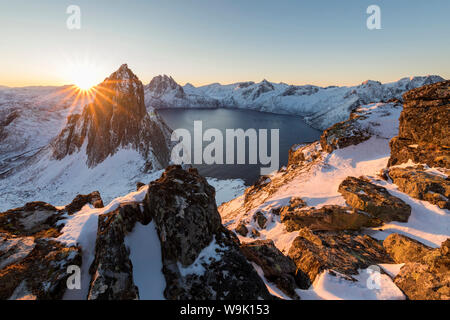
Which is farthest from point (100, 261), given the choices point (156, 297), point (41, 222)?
point (41, 222)

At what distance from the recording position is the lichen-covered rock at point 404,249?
9.86 metres

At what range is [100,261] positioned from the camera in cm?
723

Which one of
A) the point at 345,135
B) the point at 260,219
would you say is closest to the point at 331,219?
the point at 260,219

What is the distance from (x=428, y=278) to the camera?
7.54 meters

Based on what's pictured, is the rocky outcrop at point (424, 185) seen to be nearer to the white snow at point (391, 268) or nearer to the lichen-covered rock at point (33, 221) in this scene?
the white snow at point (391, 268)

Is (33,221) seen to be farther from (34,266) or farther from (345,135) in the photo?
(345,135)

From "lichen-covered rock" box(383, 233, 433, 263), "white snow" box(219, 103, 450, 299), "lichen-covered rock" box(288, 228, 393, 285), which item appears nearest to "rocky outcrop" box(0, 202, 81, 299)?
"white snow" box(219, 103, 450, 299)

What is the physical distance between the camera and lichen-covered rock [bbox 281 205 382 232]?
14.2 metres

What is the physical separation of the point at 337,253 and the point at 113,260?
12.1 meters

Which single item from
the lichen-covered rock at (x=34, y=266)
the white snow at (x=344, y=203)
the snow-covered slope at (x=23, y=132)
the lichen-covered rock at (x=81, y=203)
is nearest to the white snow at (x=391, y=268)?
the white snow at (x=344, y=203)

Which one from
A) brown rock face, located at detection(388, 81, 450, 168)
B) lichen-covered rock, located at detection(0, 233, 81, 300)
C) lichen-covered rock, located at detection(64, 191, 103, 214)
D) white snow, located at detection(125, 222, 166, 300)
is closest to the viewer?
lichen-covered rock, located at detection(0, 233, 81, 300)

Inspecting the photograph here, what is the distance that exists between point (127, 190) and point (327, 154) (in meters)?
38.5

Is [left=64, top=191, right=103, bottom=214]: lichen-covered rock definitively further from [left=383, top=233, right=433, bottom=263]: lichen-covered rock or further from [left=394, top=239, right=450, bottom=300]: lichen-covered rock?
[left=383, top=233, right=433, bottom=263]: lichen-covered rock

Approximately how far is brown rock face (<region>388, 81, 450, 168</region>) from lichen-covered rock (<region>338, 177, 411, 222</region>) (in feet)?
18.9
